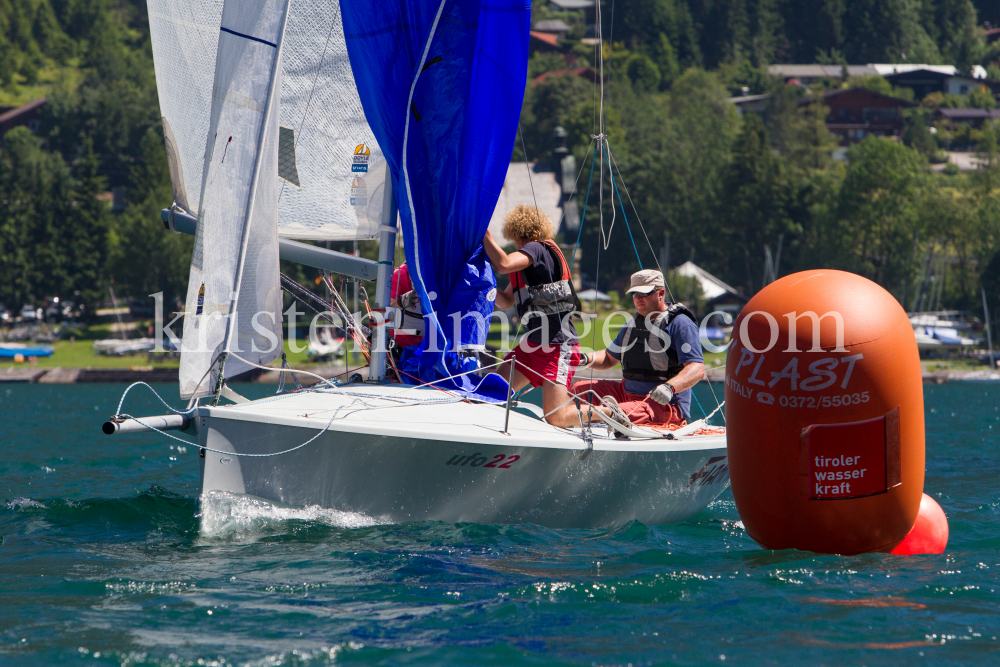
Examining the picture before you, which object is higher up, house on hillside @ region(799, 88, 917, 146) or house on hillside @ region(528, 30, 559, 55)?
house on hillside @ region(528, 30, 559, 55)

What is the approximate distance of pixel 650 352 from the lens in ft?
23.2

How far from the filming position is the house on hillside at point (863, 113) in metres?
91.3

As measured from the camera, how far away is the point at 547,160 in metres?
76.4

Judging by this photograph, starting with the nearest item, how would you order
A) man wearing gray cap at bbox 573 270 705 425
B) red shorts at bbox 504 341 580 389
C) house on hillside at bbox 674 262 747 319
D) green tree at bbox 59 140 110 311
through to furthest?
red shorts at bbox 504 341 580 389, man wearing gray cap at bbox 573 270 705 425, house on hillside at bbox 674 262 747 319, green tree at bbox 59 140 110 311

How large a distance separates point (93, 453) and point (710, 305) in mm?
45160

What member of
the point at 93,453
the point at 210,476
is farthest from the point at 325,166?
the point at 93,453

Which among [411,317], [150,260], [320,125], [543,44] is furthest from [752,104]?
[411,317]

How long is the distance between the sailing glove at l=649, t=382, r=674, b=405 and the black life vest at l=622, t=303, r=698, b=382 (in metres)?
0.38

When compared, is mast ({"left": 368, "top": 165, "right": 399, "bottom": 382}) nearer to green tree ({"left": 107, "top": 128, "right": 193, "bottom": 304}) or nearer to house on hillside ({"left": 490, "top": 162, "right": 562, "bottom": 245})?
green tree ({"left": 107, "top": 128, "right": 193, "bottom": 304})

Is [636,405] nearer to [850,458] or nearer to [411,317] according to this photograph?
[411,317]

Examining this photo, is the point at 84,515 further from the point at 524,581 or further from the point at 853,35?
the point at 853,35

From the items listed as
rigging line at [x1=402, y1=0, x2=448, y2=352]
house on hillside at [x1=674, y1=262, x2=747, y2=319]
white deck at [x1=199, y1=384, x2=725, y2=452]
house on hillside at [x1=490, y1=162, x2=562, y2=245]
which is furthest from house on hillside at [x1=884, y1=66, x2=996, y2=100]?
white deck at [x1=199, y1=384, x2=725, y2=452]

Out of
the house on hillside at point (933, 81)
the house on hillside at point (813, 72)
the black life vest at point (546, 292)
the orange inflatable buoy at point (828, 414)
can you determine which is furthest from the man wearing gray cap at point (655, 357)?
the house on hillside at point (813, 72)

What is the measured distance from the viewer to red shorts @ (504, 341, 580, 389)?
6.54 meters
